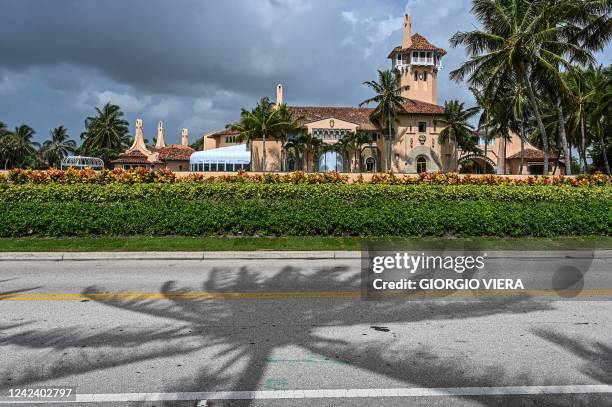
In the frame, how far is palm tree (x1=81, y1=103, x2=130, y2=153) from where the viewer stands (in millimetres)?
78625

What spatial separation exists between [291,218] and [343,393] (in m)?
10.5

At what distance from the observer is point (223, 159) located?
4738 cm

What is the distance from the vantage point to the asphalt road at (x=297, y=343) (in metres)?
4.41

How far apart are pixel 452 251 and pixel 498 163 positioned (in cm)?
5428

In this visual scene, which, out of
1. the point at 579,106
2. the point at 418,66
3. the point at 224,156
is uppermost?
the point at 418,66

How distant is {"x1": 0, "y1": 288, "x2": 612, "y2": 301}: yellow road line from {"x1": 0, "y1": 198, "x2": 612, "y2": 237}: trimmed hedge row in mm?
6443

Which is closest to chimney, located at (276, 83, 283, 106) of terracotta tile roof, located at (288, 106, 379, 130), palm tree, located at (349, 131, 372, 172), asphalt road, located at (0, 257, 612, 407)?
terracotta tile roof, located at (288, 106, 379, 130)

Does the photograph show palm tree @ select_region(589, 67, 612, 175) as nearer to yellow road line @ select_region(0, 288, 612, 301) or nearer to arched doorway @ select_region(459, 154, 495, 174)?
arched doorway @ select_region(459, 154, 495, 174)

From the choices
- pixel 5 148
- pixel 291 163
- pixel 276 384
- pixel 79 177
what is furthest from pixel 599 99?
pixel 5 148

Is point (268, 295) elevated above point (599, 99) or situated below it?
below

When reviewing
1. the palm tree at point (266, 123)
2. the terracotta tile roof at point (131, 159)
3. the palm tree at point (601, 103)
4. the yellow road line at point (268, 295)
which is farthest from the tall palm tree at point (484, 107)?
the terracotta tile roof at point (131, 159)

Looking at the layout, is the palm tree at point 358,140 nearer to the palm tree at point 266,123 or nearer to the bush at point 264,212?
the palm tree at point 266,123

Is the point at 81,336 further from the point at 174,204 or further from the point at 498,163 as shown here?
the point at 498,163

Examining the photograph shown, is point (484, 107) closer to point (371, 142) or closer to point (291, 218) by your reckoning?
point (371, 142)
